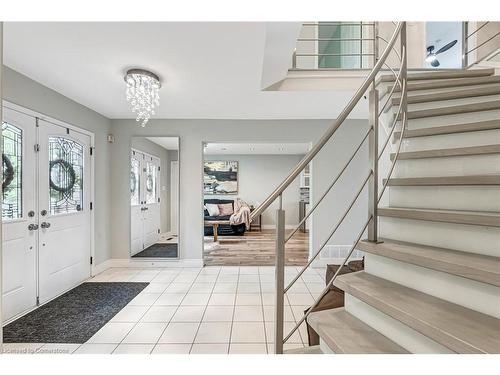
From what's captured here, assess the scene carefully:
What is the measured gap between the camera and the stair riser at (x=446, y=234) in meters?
1.28

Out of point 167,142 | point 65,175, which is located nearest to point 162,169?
point 167,142

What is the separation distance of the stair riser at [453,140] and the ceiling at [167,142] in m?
3.38

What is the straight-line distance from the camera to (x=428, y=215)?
148 cm

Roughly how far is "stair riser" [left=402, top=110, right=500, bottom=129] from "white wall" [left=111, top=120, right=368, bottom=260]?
6.63 feet

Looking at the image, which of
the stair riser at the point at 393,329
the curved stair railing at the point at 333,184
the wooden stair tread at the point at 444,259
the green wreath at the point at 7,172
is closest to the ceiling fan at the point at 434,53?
the curved stair railing at the point at 333,184

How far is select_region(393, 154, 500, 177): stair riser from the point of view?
1565mm

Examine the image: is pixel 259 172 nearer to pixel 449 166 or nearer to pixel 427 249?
pixel 449 166

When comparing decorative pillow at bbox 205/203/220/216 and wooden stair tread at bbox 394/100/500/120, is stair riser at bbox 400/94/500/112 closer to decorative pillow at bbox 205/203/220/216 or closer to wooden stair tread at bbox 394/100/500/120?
wooden stair tread at bbox 394/100/500/120

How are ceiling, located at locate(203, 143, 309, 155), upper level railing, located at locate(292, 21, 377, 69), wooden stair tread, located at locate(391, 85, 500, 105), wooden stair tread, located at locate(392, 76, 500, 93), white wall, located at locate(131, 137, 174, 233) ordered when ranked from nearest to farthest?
wooden stair tread, located at locate(391, 85, 500, 105) → wooden stair tread, located at locate(392, 76, 500, 93) → upper level railing, located at locate(292, 21, 377, 69) → white wall, located at locate(131, 137, 174, 233) → ceiling, located at locate(203, 143, 309, 155)

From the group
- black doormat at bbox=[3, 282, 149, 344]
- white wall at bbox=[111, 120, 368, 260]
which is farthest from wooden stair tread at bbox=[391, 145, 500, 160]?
black doormat at bbox=[3, 282, 149, 344]

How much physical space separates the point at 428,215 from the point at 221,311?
216 cm

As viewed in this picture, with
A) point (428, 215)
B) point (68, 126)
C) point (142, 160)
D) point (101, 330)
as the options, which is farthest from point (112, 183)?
Result: point (428, 215)

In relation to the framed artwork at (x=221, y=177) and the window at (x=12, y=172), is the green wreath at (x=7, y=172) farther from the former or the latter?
the framed artwork at (x=221, y=177)
